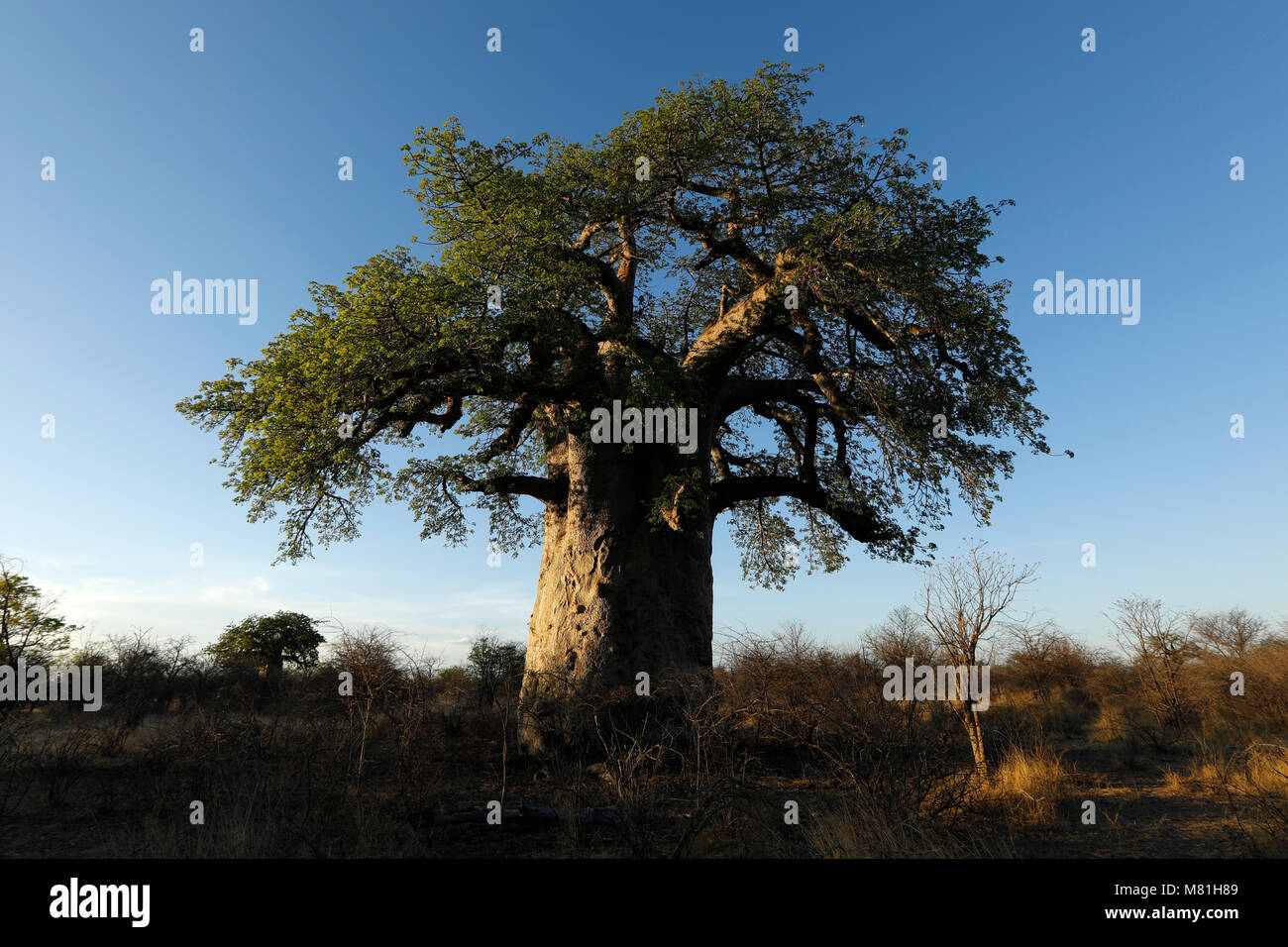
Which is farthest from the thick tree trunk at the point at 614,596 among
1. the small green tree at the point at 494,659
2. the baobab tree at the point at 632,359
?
the small green tree at the point at 494,659

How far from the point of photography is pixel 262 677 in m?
18.0

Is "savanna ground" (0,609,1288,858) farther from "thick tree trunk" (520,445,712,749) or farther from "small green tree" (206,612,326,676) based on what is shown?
"small green tree" (206,612,326,676)

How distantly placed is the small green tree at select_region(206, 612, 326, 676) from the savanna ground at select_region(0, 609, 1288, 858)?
801 cm

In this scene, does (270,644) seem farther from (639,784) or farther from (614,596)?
(639,784)

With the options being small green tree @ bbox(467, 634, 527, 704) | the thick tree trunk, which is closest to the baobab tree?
the thick tree trunk

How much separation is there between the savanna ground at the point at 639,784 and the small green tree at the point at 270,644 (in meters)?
8.01

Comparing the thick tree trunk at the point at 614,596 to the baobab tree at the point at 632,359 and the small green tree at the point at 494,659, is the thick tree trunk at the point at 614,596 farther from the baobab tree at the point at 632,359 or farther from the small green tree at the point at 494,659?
the small green tree at the point at 494,659

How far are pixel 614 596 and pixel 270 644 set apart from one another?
14.8 metres

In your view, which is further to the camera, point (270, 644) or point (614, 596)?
point (270, 644)

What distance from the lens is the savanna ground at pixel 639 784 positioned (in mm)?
5965

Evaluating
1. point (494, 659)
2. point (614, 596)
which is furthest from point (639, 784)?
point (494, 659)

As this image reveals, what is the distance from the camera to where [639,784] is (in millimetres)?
6254
